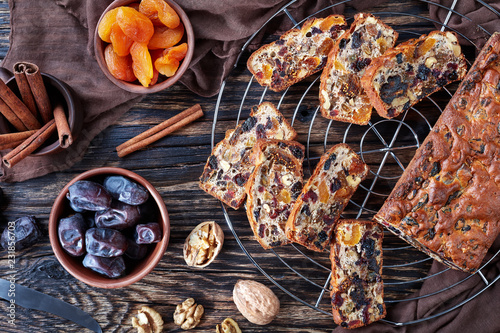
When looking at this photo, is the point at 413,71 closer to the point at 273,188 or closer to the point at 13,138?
the point at 273,188

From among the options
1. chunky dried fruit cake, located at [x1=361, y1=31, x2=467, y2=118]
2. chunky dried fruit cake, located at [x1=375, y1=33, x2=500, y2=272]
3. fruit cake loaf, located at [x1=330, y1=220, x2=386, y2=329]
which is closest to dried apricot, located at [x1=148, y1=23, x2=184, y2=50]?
chunky dried fruit cake, located at [x1=361, y1=31, x2=467, y2=118]

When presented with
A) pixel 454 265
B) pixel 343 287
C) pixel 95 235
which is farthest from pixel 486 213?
pixel 95 235

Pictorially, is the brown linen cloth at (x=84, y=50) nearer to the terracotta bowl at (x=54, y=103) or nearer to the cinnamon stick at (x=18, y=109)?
the terracotta bowl at (x=54, y=103)

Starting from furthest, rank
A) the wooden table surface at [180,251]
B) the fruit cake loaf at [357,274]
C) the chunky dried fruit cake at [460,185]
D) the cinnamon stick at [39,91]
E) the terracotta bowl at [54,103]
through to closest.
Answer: the wooden table surface at [180,251]
the fruit cake loaf at [357,274]
the terracotta bowl at [54,103]
the chunky dried fruit cake at [460,185]
the cinnamon stick at [39,91]

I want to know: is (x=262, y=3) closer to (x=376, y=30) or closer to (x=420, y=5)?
(x=376, y=30)

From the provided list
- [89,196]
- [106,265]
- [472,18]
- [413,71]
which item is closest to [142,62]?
[89,196]

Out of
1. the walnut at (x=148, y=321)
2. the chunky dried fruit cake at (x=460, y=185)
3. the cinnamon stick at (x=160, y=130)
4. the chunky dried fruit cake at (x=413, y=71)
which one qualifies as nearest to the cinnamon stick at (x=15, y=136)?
the cinnamon stick at (x=160, y=130)
